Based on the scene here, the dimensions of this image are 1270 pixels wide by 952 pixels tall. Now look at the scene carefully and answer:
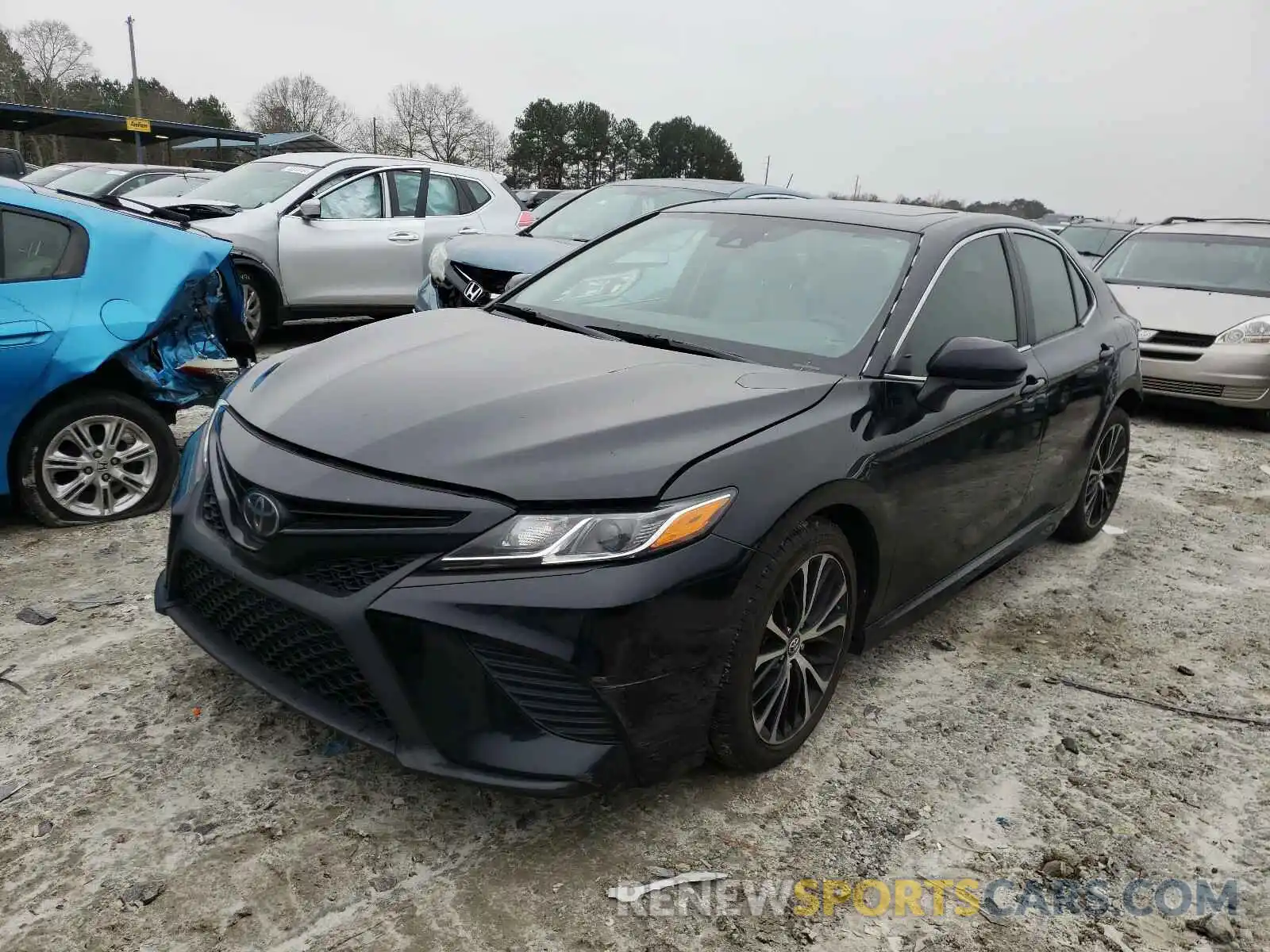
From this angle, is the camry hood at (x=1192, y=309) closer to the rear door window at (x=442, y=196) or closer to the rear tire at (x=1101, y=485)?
the rear tire at (x=1101, y=485)

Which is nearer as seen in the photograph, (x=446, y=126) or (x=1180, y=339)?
(x=1180, y=339)

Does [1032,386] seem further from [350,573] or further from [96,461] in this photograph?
[96,461]

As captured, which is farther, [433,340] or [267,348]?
[267,348]

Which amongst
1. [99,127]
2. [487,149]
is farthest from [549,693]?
[487,149]

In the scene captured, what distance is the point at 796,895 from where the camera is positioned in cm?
231

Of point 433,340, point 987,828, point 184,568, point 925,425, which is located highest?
point 433,340

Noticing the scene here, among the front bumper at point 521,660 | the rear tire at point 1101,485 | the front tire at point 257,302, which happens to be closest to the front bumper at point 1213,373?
the rear tire at point 1101,485

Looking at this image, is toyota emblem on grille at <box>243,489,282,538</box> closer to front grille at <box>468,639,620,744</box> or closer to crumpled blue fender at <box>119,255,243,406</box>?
front grille at <box>468,639,620,744</box>

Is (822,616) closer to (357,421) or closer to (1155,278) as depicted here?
(357,421)

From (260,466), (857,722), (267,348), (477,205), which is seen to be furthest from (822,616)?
(477,205)

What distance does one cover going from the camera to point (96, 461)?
4.18 m

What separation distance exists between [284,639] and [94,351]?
7.82ft

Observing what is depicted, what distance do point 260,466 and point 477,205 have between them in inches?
293

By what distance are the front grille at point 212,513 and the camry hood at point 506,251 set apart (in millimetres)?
3890
